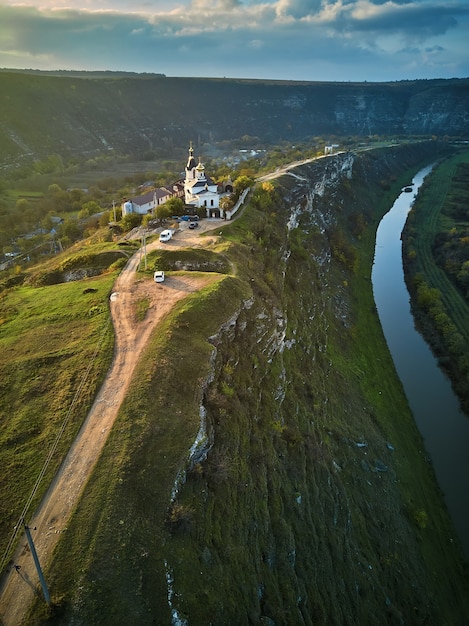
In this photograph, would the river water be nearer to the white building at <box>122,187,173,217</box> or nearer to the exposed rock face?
the white building at <box>122,187,173,217</box>

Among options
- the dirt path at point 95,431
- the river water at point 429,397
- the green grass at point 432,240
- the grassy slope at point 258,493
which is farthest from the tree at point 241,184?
the green grass at point 432,240

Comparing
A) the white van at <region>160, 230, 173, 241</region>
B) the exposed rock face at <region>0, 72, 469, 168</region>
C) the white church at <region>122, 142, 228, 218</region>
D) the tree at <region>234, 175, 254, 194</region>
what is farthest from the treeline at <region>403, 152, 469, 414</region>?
the exposed rock face at <region>0, 72, 469, 168</region>

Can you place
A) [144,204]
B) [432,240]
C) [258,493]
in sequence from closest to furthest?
[258,493] < [144,204] < [432,240]

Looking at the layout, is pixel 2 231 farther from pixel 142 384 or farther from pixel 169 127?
pixel 169 127

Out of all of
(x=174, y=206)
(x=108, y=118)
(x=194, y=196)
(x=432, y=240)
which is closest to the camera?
(x=174, y=206)

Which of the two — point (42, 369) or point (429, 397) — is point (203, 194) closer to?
point (429, 397)

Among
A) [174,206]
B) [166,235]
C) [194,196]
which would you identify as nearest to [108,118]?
[194,196]
